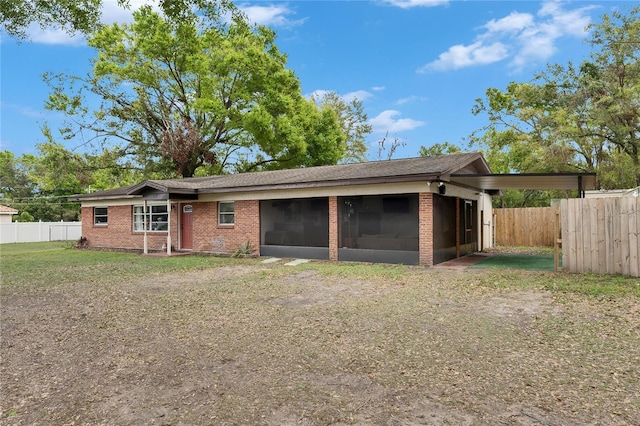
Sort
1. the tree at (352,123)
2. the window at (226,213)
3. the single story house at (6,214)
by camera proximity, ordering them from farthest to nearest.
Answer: the tree at (352,123) < the single story house at (6,214) < the window at (226,213)

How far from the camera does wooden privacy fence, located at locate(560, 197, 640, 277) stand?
8.97 meters

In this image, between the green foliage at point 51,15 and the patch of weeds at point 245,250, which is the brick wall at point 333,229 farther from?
the green foliage at point 51,15

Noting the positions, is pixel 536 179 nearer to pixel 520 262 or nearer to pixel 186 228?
pixel 520 262

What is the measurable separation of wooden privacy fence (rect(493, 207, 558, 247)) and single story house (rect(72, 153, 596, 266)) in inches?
37.2

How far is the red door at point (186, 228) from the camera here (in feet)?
56.0

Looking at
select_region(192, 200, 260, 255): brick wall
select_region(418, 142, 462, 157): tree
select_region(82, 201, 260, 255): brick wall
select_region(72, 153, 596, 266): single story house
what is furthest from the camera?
select_region(418, 142, 462, 157): tree

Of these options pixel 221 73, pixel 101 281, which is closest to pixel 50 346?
pixel 101 281

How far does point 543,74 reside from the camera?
87.0 ft

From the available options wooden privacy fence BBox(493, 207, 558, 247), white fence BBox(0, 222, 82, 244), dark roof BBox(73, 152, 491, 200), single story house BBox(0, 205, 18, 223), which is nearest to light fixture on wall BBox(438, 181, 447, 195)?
dark roof BBox(73, 152, 491, 200)

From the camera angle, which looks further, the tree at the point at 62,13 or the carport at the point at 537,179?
the carport at the point at 537,179

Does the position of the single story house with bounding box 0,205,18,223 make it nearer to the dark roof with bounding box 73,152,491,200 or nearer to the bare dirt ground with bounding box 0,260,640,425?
the dark roof with bounding box 73,152,491,200

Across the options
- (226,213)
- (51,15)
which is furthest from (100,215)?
(51,15)

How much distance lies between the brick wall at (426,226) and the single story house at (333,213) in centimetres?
3

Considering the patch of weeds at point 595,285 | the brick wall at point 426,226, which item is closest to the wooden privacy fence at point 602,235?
the patch of weeds at point 595,285
